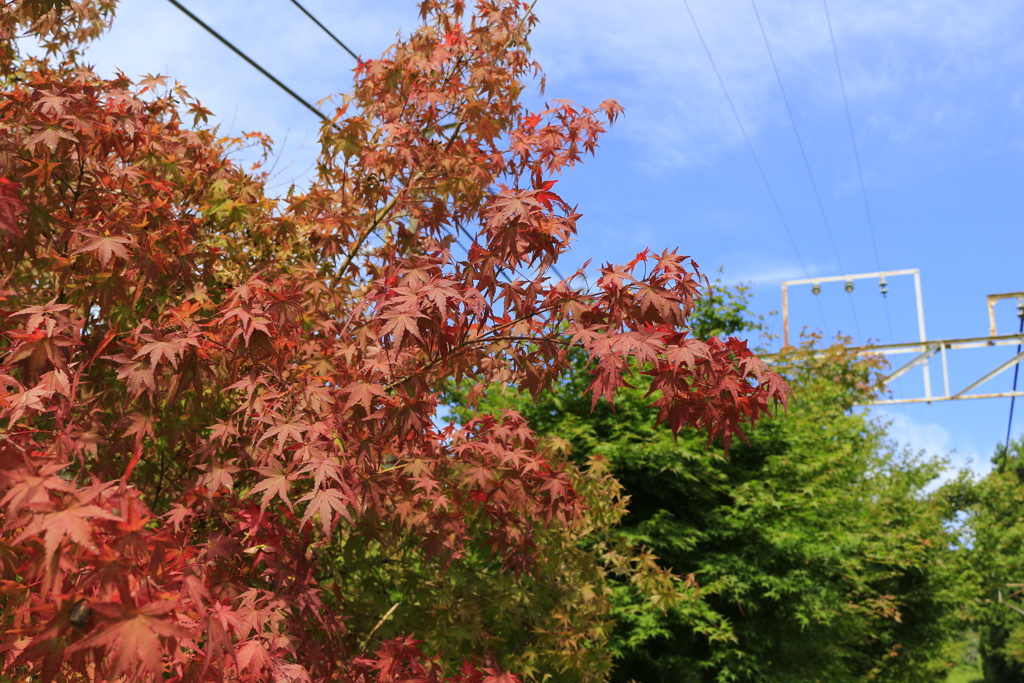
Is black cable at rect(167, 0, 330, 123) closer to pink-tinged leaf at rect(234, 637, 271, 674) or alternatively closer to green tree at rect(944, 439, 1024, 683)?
pink-tinged leaf at rect(234, 637, 271, 674)

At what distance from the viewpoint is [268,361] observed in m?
4.69

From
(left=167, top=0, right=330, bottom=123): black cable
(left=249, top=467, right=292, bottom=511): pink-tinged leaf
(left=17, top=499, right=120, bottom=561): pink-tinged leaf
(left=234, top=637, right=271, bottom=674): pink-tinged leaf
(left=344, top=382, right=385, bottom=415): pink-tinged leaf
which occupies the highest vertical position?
(left=167, top=0, right=330, bottom=123): black cable

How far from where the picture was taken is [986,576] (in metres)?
29.6

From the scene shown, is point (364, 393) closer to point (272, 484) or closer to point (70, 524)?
point (272, 484)

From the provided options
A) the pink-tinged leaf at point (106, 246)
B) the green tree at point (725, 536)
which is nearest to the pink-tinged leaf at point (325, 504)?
the pink-tinged leaf at point (106, 246)

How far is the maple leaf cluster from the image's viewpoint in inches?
105

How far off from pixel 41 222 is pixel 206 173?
1.93 meters

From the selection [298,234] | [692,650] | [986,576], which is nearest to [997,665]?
[986,576]

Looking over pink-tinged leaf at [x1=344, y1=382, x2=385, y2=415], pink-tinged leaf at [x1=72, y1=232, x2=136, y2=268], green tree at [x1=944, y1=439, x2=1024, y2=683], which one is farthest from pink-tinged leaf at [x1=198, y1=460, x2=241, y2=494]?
green tree at [x1=944, y1=439, x2=1024, y2=683]

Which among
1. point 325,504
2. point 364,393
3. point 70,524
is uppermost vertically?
point 364,393

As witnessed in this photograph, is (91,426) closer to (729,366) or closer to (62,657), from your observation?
(62,657)

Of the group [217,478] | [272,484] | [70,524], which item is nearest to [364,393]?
[272,484]

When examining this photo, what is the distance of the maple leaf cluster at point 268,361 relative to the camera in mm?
2658

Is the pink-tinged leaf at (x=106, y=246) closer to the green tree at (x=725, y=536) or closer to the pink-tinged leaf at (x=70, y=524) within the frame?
the pink-tinged leaf at (x=70, y=524)
